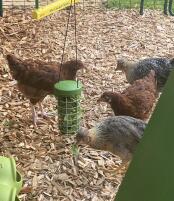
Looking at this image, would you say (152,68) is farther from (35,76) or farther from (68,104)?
(35,76)

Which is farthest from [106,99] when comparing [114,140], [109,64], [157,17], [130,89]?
[157,17]

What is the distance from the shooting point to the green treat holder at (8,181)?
2.18 meters

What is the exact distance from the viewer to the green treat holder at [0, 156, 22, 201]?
2.18 m

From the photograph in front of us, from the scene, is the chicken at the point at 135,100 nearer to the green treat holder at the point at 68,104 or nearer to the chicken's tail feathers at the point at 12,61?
the green treat holder at the point at 68,104

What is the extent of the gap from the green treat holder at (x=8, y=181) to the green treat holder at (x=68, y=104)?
1162 mm

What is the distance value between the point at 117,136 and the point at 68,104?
74cm

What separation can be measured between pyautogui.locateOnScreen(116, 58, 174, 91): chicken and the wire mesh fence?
3232mm

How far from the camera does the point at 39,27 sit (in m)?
6.71

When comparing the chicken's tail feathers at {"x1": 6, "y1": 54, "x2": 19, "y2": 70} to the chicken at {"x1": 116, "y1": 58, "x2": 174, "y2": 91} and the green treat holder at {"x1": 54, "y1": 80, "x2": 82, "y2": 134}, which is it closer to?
the green treat holder at {"x1": 54, "y1": 80, "x2": 82, "y2": 134}

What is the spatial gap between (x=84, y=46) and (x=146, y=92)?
2.72 meters

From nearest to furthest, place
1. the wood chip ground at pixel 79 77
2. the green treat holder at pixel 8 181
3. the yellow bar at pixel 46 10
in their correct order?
the green treat holder at pixel 8 181 → the wood chip ground at pixel 79 77 → the yellow bar at pixel 46 10

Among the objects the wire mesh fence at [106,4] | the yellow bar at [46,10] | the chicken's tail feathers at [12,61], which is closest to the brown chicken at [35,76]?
the chicken's tail feathers at [12,61]

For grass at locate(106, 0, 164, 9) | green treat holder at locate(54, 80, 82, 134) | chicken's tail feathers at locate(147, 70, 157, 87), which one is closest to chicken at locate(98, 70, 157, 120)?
chicken's tail feathers at locate(147, 70, 157, 87)

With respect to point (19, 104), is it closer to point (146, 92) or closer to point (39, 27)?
point (146, 92)
